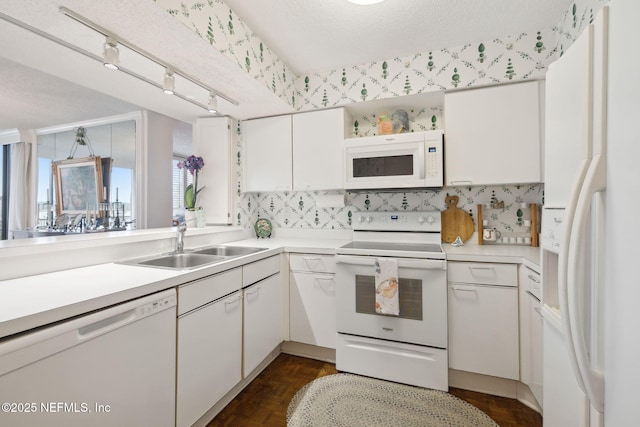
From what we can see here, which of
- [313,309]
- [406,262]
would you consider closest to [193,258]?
[313,309]

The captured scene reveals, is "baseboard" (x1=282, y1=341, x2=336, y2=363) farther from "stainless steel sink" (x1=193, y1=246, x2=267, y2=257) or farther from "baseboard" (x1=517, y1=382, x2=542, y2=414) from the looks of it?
"baseboard" (x1=517, y1=382, x2=542, y2=414)

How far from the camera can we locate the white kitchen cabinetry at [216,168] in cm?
280

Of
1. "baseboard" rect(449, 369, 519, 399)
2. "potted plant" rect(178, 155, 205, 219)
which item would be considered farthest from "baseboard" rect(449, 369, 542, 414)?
"potted plant" rect(178, 155, 205, 219)

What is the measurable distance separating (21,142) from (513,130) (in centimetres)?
618

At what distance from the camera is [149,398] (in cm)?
121

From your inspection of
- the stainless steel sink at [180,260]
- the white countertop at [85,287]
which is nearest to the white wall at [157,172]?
the stainless steel sink at [180,260]

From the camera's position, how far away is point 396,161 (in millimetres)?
2303

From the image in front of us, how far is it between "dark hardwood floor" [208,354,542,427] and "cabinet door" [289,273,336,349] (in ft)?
0.71

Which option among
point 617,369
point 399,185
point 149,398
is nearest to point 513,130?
point 399,185

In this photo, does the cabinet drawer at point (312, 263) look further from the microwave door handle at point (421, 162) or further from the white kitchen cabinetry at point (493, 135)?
the white kitchen cabinetry at point (493, 135)

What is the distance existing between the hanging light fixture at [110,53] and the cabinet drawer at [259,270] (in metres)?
1.31

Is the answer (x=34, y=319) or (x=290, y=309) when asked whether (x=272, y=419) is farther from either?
(x=34, y=319)

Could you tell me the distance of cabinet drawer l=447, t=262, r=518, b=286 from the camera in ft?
5.88

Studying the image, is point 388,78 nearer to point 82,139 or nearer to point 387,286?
point 387,286
